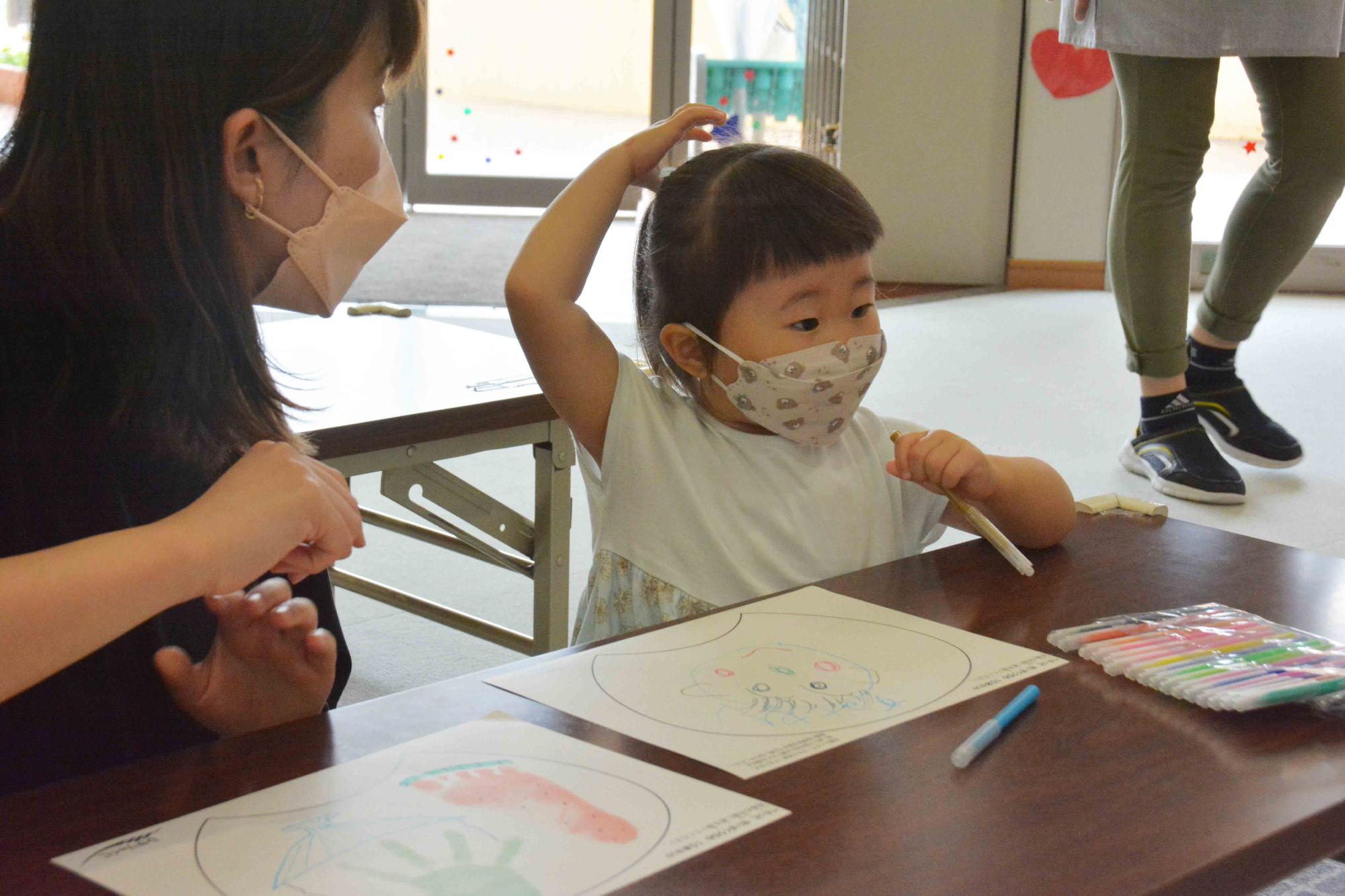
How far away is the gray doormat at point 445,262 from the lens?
4988mm

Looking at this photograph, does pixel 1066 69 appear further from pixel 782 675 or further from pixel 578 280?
pixel 782 675

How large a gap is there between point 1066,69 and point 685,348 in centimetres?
460

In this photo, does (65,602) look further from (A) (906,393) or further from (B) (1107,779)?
(A) (906,393)

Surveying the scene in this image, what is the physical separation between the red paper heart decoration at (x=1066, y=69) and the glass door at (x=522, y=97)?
1.48 m

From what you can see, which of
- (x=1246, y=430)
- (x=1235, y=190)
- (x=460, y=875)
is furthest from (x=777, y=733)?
(x=1235, y=190)

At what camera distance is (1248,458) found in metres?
2.66

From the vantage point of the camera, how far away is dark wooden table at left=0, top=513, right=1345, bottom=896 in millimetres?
510

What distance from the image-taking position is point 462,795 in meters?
0.57

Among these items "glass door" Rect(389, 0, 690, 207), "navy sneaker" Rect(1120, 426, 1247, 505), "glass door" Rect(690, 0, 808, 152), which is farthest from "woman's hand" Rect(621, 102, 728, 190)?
"glass door" Rect(690, 0, 808, 152)

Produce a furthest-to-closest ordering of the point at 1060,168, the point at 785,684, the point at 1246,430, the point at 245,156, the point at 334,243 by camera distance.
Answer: the point at 1060,168 → the point at 1246,430 → the point at 334,243 → the point at 245,156 → the point at 785,684

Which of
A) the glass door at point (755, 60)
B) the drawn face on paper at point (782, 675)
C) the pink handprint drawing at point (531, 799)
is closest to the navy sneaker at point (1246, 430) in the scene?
the drawn face on paper at point (782, 675)

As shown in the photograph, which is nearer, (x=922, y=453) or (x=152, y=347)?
(x=152, y=347)

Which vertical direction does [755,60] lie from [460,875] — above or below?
above

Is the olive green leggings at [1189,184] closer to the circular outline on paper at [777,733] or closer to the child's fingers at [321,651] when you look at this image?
the circular outline on paper at [777,733]
